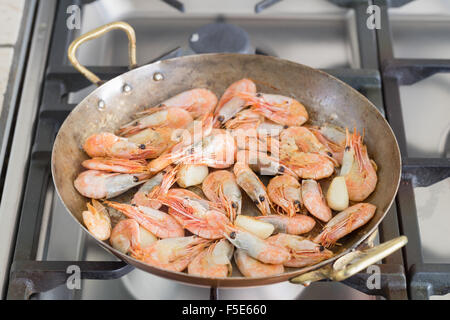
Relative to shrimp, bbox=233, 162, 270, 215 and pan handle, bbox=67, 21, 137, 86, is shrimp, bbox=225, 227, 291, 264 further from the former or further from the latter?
pan handle, bbox=67, 21, 137, 86

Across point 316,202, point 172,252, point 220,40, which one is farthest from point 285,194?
point 220,40

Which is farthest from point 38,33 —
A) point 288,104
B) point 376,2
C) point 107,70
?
point 376,2

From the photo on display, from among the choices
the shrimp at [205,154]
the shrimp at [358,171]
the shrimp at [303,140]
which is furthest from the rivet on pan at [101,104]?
the shrimp at [358,171]

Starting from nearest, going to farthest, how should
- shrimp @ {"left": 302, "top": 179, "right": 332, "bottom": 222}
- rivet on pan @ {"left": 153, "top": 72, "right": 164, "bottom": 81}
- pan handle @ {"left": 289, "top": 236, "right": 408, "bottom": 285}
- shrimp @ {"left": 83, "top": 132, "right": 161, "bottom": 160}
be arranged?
pan handle @ {"left": 289, "top": 236, "right": 408, "bottom": 285}
shrimp @ {"left": 302, "top": 179, "right": 332, "bottom": 222}
shrimp @ {"left": 83, "top": 132, "right": 161, "bottom": 160}
rivet on pan @ {"left": 153, "top": 72, "right": 164, "bottom": 81}

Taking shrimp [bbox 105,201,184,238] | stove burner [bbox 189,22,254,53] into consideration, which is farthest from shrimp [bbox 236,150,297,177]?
stove burner [bbox 189,22,254,53]

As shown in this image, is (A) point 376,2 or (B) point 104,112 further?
(A) point 376,2

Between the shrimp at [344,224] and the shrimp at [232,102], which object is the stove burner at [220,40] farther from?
the shrimp at [344,224]
